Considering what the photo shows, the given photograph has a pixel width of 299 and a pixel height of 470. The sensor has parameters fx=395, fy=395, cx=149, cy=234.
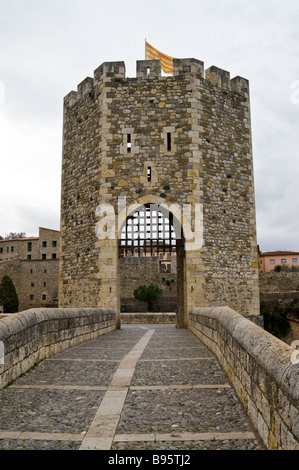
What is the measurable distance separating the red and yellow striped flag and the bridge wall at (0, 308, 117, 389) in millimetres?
8618

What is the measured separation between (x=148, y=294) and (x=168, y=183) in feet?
79.9

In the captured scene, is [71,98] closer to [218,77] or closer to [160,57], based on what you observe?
[160,57]

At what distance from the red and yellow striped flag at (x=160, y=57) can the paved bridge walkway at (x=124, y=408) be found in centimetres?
1047

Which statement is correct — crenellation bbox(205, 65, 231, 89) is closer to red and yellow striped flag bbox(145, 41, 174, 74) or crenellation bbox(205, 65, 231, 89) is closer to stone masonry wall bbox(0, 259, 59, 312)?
red and yellow striped flag bbox(145, 41, 174, 74)

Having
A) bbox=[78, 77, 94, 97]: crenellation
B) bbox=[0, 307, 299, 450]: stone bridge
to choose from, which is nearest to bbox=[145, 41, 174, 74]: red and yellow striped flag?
bbox=[78, 77, 94, 97]: crenellation

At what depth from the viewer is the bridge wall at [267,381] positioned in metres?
1.96

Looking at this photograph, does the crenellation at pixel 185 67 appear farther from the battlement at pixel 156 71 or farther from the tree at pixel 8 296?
the tree at pixel 8 296

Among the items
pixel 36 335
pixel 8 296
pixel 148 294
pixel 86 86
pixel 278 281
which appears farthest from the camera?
pixel 8 296

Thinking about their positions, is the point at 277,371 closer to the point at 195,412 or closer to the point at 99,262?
the point at 195,412

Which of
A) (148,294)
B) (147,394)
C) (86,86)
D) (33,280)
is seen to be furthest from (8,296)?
(147,394)

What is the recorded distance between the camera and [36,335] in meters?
4.98

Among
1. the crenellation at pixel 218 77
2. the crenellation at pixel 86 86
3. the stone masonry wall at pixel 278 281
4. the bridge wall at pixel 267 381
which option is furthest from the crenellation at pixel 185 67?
the stone masonry wall at pixel 278 281

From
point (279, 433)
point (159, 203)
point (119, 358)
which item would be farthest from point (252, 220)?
point (279, 433)

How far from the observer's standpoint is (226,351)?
4488mm
